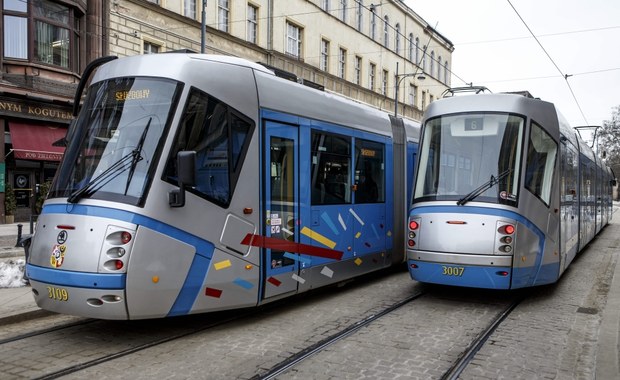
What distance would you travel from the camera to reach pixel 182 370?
16.6ft

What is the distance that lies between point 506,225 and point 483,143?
131 cm

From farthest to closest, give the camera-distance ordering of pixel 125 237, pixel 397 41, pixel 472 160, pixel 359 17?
1. pixel 397 41
2. pixel 359 17
3. pixel 472 160
4. pixel 125 237

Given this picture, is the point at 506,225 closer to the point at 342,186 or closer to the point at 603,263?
the point at 342,186

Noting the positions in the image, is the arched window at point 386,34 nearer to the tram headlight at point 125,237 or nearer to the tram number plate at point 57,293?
the tram headlight at point 125,237

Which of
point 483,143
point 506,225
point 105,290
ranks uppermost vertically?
point 483,143

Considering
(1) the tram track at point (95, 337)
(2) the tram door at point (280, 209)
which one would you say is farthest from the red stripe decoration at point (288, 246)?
(1) the tram track at point (95, 337)

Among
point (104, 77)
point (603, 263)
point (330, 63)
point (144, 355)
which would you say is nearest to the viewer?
point (144, 355)

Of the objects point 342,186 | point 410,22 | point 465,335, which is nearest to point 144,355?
point 465,335

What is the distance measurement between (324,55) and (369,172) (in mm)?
27753

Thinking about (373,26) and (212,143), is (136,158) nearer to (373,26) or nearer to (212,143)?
(212,143)

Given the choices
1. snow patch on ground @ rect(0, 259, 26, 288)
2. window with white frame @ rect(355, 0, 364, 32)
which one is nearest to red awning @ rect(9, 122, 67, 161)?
snow patch on ground @ rect(0, 259, 26, 288)

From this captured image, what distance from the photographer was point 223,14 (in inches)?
1056

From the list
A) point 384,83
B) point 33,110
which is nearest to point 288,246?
point 33,110

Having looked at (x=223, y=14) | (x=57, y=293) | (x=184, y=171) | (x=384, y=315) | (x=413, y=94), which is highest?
(x=223, y=14)
